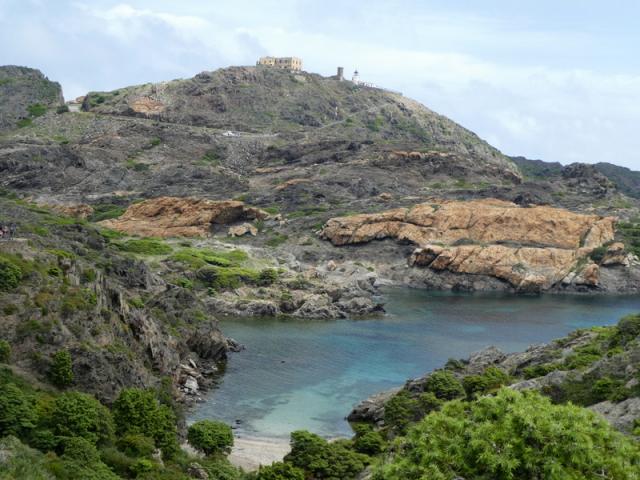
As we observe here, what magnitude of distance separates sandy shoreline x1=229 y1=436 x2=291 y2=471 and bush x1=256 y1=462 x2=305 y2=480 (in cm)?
722

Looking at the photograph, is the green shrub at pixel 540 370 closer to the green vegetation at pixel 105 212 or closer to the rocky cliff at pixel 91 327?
the rocky cliff at pixel 91 327

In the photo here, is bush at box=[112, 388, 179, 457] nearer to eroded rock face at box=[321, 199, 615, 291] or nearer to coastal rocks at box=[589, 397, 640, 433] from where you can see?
coastal rocks at box=[589, 397, 640, 433]

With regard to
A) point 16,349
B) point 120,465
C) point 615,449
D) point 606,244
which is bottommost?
point 120,465

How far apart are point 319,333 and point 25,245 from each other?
169ft

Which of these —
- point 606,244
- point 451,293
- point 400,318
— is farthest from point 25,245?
point 606,244

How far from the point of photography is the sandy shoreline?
57.7 m

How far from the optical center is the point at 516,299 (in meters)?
154

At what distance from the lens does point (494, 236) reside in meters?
173

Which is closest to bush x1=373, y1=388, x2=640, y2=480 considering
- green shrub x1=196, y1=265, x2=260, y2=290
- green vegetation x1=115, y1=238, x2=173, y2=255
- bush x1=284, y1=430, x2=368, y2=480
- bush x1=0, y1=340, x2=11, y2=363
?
bush x1=284, y1=430, x2=368, y2=480

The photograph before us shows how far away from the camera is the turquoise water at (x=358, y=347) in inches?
2894

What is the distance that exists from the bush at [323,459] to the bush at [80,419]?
42.9 ft

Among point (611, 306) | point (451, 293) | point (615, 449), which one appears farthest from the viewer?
point (451, 293)

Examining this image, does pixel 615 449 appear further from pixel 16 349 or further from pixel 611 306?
pixel 611 306

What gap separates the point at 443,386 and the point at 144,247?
3722 inches
